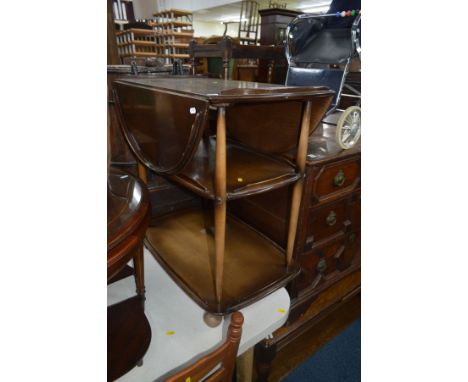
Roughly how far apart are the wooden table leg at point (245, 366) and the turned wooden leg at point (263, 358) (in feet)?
0.38

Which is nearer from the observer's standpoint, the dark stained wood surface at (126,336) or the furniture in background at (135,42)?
the dark stained wood surface at (126,336)

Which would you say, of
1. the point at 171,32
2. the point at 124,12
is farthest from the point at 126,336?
the point at 171,32

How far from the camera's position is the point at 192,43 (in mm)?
2127

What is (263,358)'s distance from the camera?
4.10 ft

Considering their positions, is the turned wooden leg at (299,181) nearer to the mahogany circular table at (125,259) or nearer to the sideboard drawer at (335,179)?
the sideboard drawer at (335,179)

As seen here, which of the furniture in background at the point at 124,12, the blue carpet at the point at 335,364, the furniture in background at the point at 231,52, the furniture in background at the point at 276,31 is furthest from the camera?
the furniture in background at the point at 124,12

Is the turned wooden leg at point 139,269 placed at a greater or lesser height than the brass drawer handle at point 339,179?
lesser

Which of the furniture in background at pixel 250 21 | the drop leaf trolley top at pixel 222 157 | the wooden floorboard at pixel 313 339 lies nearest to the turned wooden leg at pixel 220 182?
the drop leaf trolley top at pixel 222 157

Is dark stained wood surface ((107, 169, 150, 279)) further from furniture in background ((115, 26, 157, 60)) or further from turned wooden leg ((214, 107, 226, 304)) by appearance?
furniture in background ((115, 26, 157, 60))

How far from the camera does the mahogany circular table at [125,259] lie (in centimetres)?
52

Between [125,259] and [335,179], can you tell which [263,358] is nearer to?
[335,179]

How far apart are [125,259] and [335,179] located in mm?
855
